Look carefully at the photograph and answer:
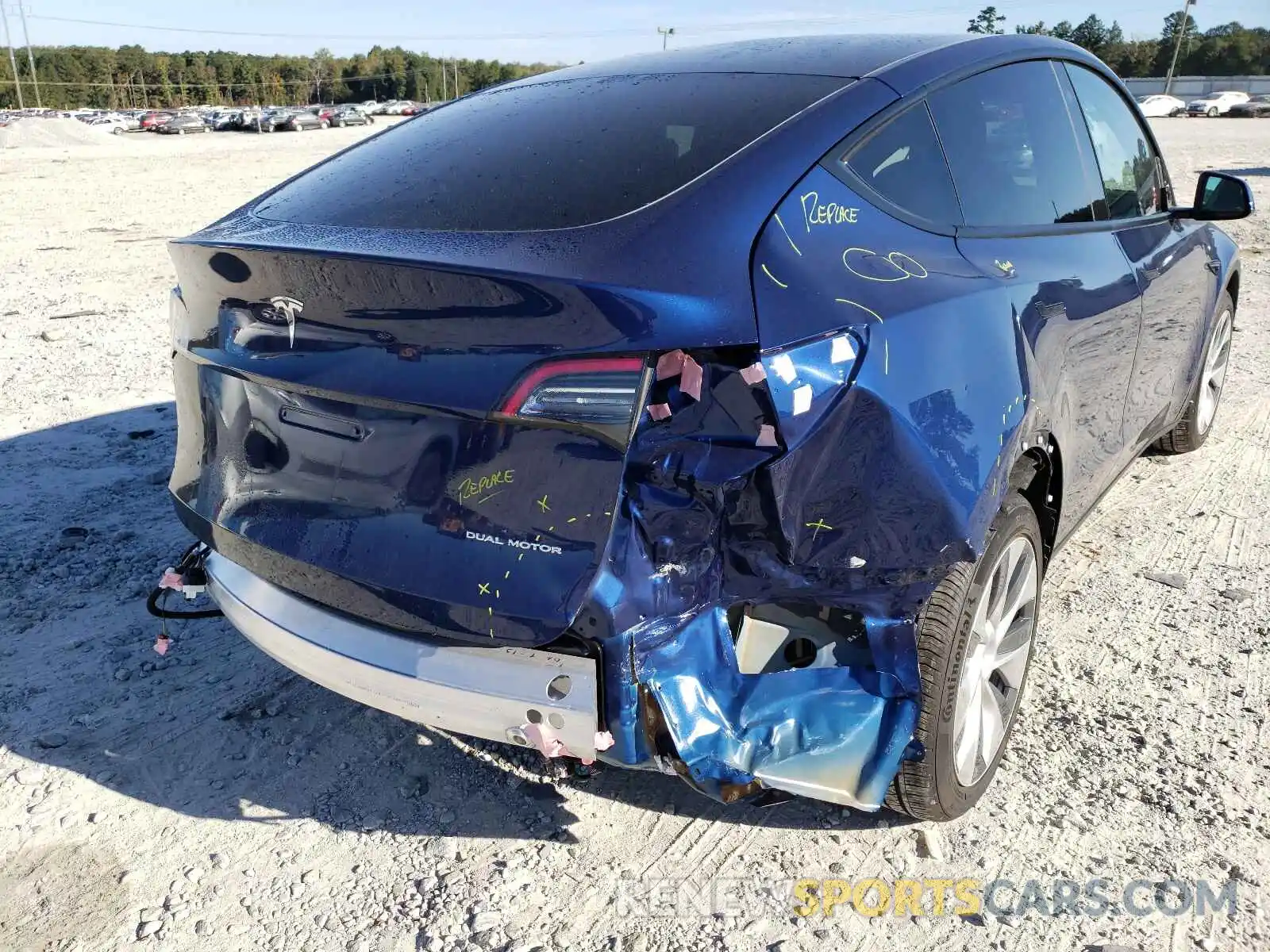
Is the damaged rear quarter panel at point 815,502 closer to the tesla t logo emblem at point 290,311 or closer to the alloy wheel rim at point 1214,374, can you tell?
the tesla t logo emblem at point 290,311

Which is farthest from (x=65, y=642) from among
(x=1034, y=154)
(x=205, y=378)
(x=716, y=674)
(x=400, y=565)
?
(x=1034, y=154)

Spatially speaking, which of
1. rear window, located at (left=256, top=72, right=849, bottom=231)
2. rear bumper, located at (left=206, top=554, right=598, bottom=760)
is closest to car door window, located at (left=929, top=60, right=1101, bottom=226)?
rear window, located at (left=256, top=72, right=849, bottom=231)

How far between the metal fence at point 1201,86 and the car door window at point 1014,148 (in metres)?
78.9

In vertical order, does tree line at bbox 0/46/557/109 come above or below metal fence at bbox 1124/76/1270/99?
below

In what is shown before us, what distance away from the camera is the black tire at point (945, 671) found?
86.3 inches

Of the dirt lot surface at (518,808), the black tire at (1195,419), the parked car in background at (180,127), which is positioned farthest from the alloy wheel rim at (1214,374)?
the parked car in background at (180,127)

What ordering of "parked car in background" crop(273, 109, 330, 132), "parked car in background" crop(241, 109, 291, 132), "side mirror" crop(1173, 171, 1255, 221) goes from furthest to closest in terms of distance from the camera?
"parked car in background" crop(273, 109, 330, 132), "parked car in background" crop(241, 109, 291, 132), "side mirror" crop(1173, 171, 1255, 221)

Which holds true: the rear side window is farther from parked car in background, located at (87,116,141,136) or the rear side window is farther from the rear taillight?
parked car in background, located at (87,116,141,136)

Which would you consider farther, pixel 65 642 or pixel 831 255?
pixel 65 642

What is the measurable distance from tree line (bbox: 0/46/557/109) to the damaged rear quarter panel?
105 metres

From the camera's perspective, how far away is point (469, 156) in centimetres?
257

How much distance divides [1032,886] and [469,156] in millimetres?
2212

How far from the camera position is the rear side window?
2.32 meters

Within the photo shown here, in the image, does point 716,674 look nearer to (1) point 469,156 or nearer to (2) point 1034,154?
(1) point 469,156
